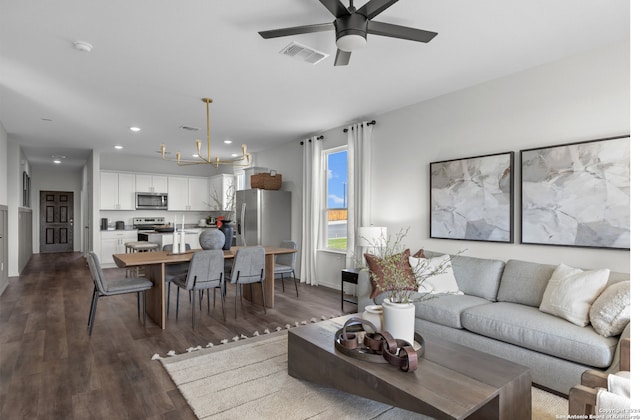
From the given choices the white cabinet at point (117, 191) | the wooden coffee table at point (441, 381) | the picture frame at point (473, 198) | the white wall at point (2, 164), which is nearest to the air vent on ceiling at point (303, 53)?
the picture frame at point (473, 198)

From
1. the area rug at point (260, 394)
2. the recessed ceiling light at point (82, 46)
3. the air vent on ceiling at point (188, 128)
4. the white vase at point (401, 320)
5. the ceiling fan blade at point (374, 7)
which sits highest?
the recessed ceiling light at point (82, 46)

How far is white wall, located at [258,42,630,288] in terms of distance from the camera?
3.05 meters

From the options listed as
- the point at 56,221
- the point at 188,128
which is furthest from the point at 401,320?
the point at 56,221

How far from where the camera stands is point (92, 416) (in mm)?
2246

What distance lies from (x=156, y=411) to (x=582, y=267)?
139 inches

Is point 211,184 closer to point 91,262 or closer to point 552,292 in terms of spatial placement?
point 91,262

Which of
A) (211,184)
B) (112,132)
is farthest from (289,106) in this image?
(211,184)

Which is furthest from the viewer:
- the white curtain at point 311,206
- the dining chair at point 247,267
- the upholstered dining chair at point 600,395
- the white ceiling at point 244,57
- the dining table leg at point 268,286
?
the white curtain at point 311,206

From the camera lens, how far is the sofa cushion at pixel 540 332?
2324 mm

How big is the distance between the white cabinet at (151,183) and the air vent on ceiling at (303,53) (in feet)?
22.0

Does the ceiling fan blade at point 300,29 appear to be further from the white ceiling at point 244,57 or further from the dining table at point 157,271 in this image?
the dining table at point 157,271

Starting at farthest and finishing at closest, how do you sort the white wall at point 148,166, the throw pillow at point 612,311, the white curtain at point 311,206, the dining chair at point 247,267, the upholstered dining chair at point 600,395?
the white wall at point 148,166 < the white curtain at point 311,206 < the dining chair at point 247,267 < the throw pillow at point 612,311 < the upholstered dining chair at point 600,395

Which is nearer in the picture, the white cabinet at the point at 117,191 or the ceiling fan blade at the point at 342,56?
the ceiling fan blade at the point at 342,56

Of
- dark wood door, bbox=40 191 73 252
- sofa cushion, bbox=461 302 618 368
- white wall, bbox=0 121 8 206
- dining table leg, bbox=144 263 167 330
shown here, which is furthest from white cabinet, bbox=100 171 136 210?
sofa cushion, bbox=461 302 618 368
